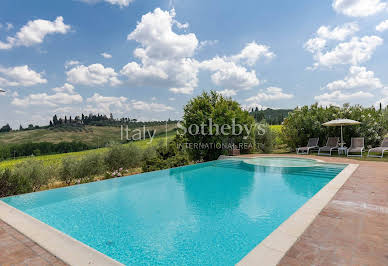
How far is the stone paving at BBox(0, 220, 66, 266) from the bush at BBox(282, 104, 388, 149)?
16900mm

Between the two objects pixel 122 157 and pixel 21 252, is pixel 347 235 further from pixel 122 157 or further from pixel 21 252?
pixel 122 157

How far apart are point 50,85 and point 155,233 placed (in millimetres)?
25572

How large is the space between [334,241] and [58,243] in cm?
387

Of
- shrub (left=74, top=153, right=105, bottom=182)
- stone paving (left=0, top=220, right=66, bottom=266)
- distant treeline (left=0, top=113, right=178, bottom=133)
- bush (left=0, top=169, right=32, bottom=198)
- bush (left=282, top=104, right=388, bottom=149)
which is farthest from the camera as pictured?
distant treeline (left=0, top=113, right=178, bottom=133)

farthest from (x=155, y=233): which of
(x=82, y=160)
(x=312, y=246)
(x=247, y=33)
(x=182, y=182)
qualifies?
(x=247, y=33)

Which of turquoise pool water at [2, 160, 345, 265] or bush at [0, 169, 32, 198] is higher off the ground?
bush at [0, 169, 32, 198]

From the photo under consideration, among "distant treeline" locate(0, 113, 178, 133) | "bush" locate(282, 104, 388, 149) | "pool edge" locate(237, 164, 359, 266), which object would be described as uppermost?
"distant treeline" locate(0, 113, 178, 133)

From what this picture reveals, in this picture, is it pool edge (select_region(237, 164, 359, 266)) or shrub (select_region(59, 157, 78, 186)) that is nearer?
pool edge (select_region(237, 164, 359, 266))

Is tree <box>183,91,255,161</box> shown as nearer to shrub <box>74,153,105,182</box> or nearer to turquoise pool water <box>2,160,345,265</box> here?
Answer: turquoise pool water <box>2,160,345,265</box>

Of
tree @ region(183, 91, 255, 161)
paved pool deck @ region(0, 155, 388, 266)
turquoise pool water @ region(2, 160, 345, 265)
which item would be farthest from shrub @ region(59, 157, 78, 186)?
tree @ region(183, 91, 255, 161)

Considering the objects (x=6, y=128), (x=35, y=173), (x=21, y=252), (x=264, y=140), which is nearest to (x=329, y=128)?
(x=264, y=140)

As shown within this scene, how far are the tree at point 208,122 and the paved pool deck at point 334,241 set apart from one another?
30.7ft

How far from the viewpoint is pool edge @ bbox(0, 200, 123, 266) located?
8.62 feet

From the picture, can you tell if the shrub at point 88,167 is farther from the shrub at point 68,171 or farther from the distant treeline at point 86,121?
the distant treeline at point 86,121
